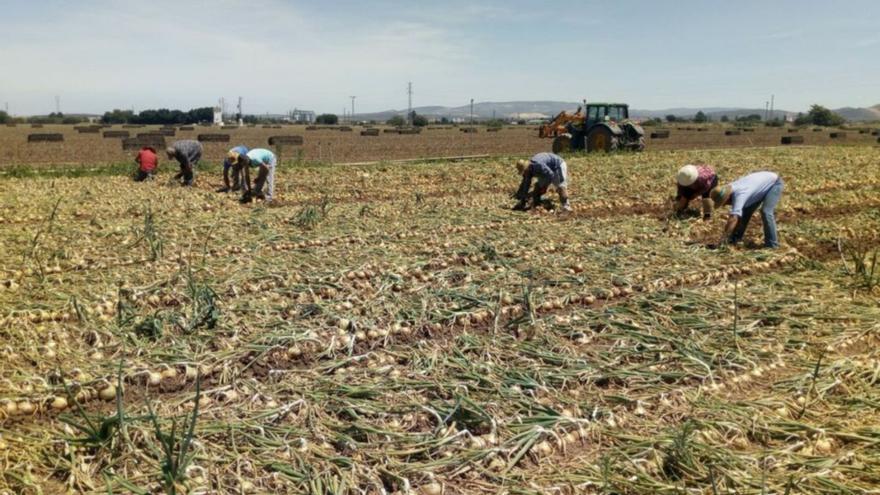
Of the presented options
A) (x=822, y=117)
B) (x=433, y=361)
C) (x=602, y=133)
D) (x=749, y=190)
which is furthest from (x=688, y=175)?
(x=822, y=117)

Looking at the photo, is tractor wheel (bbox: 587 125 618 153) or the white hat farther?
tractor wheel (bbox: 587 125 618 153)

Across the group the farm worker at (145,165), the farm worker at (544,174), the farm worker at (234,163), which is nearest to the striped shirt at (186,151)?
the farm worker at (234,163)

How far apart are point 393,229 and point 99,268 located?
3.95 meters

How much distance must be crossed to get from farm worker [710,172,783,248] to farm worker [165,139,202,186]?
11023mm

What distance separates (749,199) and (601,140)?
55.1 ft

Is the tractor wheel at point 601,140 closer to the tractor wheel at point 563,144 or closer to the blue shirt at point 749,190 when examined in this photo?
the tractor wheel at point 563,144

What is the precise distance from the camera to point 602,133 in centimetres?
2439

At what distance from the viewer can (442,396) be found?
407cm

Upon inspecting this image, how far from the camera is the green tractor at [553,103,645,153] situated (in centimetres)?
2430

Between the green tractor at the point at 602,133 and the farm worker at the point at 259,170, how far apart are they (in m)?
15.2

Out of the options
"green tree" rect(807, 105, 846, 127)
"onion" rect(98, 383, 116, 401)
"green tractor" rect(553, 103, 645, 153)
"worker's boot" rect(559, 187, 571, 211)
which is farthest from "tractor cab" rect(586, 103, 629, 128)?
"green tree" rect(807, 105, 846, 127)

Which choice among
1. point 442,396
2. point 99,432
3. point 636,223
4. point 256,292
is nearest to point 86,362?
point 99,432

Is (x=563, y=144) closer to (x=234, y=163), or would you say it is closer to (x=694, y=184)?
(x=694, y=184)

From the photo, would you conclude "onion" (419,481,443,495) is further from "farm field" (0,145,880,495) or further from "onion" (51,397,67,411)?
"onion" (51,397,67,411)
